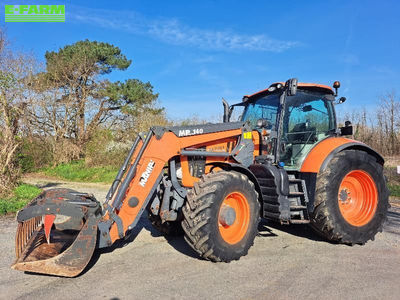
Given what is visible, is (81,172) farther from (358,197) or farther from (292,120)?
(358,197)

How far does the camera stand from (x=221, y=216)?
4.06m

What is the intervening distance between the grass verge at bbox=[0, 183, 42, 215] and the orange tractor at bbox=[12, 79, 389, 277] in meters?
3.91

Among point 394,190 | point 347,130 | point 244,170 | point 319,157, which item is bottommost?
point 394,190

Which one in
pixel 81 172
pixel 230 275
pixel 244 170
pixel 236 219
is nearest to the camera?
pixel 230 275

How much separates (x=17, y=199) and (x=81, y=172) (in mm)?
8597

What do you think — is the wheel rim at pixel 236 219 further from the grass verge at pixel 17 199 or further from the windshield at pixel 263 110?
the grass verge at pixel 17 199

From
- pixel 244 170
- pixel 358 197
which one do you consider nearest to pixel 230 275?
pixel 244 170

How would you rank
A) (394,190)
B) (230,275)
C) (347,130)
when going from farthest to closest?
1. (394,190)
2. (347,130)
3. (230,275)

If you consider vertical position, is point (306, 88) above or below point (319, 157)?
above

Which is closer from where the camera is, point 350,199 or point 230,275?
point 230,275

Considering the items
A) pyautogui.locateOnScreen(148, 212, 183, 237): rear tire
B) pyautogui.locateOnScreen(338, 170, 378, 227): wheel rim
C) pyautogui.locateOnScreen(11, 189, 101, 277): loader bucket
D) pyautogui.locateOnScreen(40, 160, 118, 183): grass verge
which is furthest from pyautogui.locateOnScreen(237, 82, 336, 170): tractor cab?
pyautogui.locateOnScreen(40, 160, 118, 183): grass verge

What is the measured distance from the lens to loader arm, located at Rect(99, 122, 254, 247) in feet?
12.2

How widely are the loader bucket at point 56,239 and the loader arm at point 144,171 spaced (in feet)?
0.64

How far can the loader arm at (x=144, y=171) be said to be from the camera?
12.2ft
